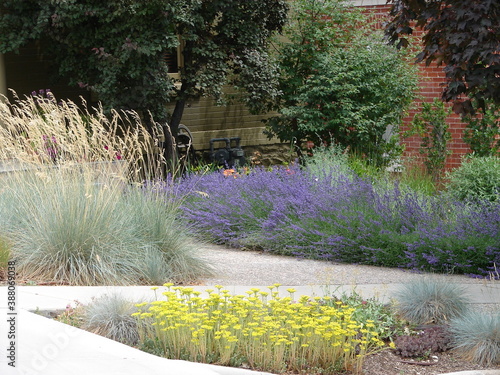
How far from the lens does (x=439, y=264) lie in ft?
24.2

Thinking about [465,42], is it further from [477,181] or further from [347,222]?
[477,181]

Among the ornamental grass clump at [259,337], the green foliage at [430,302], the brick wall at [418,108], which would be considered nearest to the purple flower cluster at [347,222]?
the green foliage at [430,302]

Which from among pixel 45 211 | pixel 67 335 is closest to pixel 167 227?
pixel 45 211

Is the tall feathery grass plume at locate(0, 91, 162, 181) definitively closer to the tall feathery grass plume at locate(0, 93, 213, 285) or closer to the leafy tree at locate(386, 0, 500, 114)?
the tall feathery grass plume at locate(0, 93, 213, 285)

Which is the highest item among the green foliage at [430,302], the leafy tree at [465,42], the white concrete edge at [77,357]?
the leafy tree at [465,42]

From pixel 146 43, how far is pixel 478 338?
771 centimetres

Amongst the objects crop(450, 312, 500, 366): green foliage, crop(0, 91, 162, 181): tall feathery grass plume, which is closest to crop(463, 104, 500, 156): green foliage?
crop(0, 91, 162, 181): tall feathery grass plume

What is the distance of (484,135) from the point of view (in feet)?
41.7

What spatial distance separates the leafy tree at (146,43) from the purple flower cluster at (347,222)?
2.52 metres

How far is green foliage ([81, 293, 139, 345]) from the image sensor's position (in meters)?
4.98

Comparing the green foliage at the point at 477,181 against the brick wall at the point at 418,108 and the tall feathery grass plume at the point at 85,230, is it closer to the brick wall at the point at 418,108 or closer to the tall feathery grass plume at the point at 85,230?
the brick wall at the point at 418,108

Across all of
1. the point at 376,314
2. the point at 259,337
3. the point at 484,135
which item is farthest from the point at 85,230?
the point at 484,135

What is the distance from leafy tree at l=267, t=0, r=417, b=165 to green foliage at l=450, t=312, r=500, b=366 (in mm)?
8078

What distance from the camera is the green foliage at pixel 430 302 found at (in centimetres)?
548
